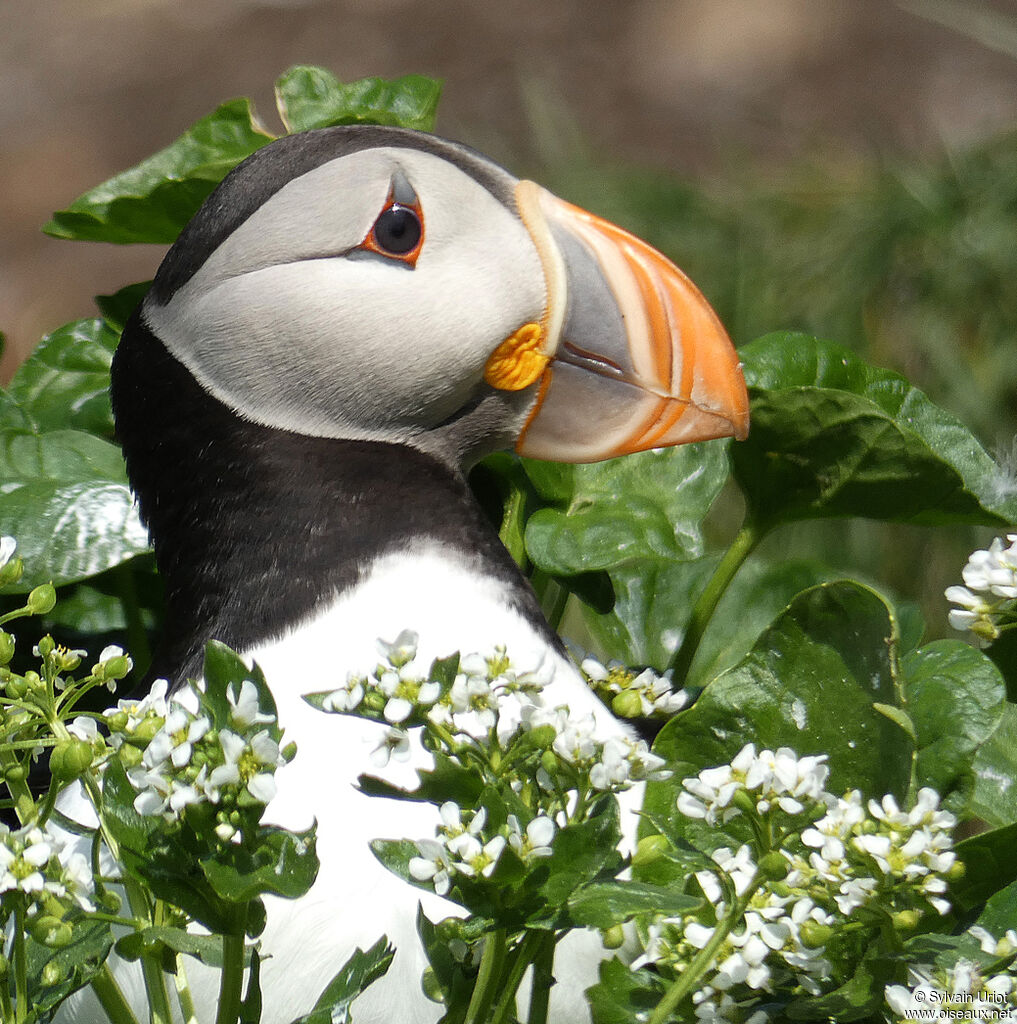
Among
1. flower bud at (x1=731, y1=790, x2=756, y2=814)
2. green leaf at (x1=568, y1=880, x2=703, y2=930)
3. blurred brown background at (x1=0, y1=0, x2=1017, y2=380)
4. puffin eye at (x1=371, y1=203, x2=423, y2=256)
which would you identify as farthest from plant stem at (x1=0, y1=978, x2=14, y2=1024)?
blurred brown background at (x1=0, y1=0, x2=1017, y2=380)

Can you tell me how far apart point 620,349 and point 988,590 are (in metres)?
0.54

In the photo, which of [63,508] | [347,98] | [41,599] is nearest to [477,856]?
[41,599]

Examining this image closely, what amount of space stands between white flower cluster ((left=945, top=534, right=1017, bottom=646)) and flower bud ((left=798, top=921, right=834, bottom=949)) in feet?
1.07

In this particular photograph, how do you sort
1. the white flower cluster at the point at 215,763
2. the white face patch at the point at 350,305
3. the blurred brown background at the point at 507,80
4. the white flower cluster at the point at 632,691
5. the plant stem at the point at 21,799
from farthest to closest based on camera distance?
1. the blurred brown background at the point at 507,80
2. the white face patch at the point at 350,305
3. the white flower cluster at the point at 632,691
4. the plant stem at the point at 21,799
5. the white flower cluster at the point at 215,763

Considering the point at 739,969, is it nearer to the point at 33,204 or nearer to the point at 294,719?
the point at 294,719

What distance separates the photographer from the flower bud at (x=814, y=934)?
0.84m

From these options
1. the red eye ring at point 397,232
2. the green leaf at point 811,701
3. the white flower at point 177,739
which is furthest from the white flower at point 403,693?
the red eye ring at point 397,232

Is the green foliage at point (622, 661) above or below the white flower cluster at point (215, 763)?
below

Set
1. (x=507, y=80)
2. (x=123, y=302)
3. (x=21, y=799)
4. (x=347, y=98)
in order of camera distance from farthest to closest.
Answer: (x=507, y=80) → (x=347, y=98) → (x=123, y=302) → (x=21, y=799)

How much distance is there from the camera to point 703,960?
2.73 feet

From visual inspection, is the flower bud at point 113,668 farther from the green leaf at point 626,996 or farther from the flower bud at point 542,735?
the green leaf at point 626,996

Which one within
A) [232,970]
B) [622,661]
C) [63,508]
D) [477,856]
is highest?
[477,856]

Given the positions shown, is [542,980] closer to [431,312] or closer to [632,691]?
[632,691]

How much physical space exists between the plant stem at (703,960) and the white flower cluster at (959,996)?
115 mm
